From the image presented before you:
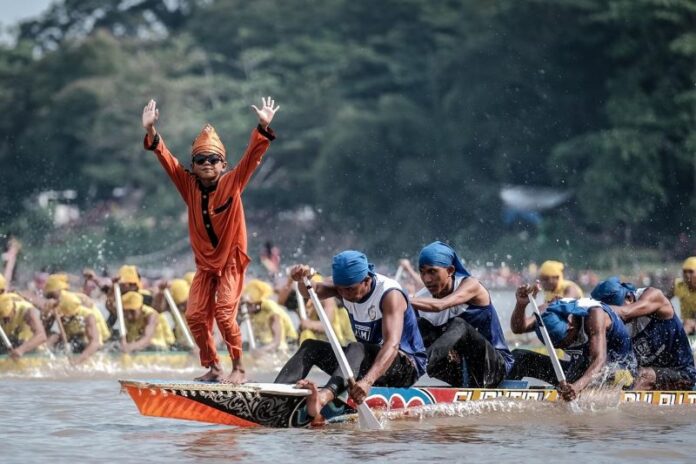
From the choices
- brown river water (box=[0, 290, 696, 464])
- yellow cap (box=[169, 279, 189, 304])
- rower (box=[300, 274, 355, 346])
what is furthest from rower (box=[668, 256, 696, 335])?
yellow cap (box=[169, 279, 189, 304])

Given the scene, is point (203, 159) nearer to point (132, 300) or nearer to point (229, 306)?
point (229, 306)

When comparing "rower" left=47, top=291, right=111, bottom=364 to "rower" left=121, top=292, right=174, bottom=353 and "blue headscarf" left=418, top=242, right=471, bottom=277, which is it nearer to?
"rower" left=121, top=292, right=174, bottom=353

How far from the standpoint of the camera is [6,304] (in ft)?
→ 50.2

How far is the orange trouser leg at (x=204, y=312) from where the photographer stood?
380 inches

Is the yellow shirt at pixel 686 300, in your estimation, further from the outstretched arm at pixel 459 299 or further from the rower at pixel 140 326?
the rower at pixel 140 326

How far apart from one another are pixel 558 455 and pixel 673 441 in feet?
3.24

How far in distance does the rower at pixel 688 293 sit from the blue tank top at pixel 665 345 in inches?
129

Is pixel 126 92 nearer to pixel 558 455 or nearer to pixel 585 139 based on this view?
pixel 585 139

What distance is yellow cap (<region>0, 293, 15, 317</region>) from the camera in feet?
50.2

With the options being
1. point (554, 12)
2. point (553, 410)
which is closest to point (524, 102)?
point (554, 12)

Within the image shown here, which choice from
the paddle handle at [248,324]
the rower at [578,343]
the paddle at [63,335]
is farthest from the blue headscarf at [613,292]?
the paddle at [63,335]

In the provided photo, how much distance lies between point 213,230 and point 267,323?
657 cm

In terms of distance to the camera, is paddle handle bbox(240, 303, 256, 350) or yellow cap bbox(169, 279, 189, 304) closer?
paddle handle bbox(240, 303, 256, 350)

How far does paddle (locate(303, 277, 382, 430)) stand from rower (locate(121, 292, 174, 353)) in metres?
6.45
